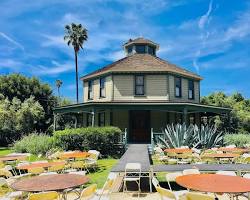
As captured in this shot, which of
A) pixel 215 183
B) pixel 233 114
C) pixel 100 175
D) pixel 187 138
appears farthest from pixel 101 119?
pixel 215 183

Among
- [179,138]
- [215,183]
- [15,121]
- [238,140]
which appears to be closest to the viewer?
[215,183]

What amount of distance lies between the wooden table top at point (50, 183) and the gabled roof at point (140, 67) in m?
18.6

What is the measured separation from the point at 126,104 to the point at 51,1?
30.5ft

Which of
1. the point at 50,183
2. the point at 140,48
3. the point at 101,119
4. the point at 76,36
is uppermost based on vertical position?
the point at 76,36

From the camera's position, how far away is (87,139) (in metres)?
19.0

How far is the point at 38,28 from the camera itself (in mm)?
23844

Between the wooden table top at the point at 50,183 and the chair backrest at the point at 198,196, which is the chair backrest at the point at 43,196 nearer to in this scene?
the wooden table top at the point at 50,183

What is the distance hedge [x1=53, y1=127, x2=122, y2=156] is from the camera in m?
19.0

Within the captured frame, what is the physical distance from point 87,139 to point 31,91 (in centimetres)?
2277

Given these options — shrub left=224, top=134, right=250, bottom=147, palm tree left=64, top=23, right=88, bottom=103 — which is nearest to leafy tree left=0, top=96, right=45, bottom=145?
palm tree left=64, top=23, right=88, bottom=103

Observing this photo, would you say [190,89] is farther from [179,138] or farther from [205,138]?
[179,138]

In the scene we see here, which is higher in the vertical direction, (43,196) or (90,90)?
(90,90)

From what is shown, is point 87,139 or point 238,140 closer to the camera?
point 87,139

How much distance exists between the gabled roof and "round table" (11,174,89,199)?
61.2 ft
